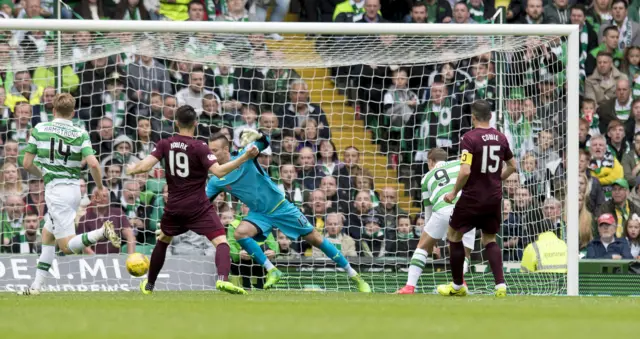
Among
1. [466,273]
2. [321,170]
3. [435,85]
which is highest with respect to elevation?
[435,85]

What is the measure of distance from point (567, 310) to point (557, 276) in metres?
5.19

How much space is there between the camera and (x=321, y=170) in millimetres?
14906

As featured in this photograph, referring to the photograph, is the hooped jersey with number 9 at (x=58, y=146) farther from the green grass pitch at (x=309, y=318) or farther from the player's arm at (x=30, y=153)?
the green grass pitch at (x=309, y=318)

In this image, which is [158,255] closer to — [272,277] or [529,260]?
[272,277]

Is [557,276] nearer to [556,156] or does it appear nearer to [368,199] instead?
[556,156]

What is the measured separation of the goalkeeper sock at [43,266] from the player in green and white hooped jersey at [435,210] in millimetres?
3548

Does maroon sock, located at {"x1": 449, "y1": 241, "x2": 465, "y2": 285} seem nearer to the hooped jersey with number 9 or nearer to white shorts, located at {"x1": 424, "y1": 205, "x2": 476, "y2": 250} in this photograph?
white shorts, located at {"x1": 424, "y1": 205, "x2": 476, "y2": 250}

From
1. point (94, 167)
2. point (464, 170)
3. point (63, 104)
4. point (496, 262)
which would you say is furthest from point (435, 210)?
point (63, 104)

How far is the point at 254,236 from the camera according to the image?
43.2ft

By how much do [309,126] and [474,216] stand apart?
4.43 meters

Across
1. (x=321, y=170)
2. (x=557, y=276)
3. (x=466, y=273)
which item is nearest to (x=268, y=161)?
(x=321, y=170)

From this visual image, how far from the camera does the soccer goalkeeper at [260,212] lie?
1304cm

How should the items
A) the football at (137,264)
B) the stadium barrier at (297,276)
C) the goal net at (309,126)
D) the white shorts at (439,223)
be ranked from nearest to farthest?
the football at (137,264) → the white shorts at (439,223) → the stadium barrier at (297,276) → the goal net at (309,126)

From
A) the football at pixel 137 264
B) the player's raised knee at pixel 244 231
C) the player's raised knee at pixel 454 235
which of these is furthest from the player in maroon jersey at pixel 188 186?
the player's raised knee at pixel 454 235
